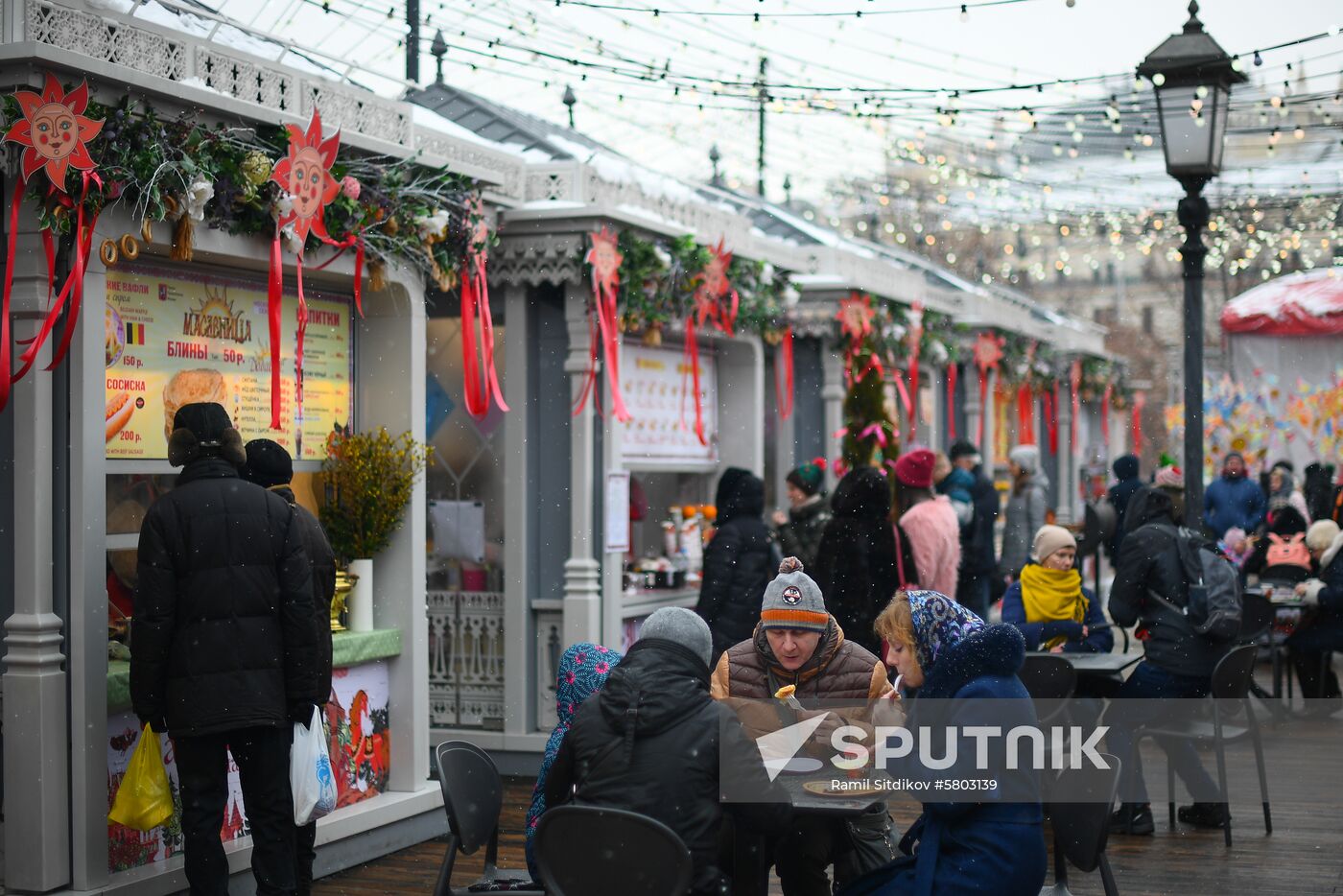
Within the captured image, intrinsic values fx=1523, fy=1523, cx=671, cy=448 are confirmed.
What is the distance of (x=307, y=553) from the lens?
571 cm

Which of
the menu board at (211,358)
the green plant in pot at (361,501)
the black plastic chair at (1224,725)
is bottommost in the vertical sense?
the black plastic chair at (1224,725)

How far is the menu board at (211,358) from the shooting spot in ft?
20.1

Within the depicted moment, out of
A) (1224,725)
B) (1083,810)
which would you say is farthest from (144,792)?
(1224,725)

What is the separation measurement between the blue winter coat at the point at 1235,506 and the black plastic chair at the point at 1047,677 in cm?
701

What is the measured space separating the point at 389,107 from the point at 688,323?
11.0ft

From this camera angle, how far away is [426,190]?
A: 7113 mm

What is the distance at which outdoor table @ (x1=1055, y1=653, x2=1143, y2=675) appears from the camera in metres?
7.21

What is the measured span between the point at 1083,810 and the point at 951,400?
11857mm

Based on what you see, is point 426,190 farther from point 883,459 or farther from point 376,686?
point 883,459

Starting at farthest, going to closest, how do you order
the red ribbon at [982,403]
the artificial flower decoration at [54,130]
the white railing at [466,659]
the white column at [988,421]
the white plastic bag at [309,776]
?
the white column at [988,421] → the red ribbon at [982,403] → the white railing at [466,659] → the white plastic bag at [309,776] → the artificial flower decoration at [54,130]

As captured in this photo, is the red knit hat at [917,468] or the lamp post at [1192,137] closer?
the lamp post at [1192,137]

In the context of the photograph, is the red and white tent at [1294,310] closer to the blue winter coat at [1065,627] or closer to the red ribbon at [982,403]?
the red ribbon at [982,403]

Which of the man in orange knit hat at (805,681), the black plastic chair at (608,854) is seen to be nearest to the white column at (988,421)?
the man in orange knit hat at (805,681)

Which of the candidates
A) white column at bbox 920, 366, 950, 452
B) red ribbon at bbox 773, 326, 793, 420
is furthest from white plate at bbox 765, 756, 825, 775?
white column at bbox 920, 366, 950, 452
